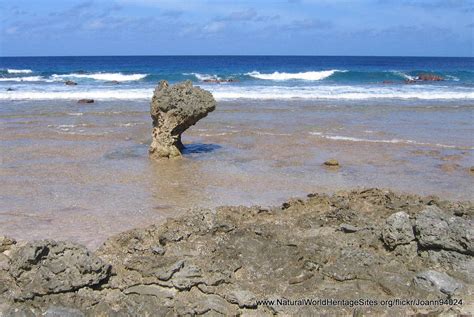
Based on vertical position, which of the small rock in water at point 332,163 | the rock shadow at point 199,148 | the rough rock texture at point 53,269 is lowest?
the rock shadow at point 199,148

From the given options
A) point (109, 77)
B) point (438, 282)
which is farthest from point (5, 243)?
point (109, 77)

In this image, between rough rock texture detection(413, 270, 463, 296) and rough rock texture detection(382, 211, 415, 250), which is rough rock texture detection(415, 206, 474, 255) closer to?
rough rock texture detection(382, 211, 415, 250)

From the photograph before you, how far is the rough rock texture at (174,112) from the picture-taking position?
12365 mm

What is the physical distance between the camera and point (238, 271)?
5098 mm

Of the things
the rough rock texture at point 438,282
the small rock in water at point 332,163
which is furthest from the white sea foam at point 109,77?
the rough rock texture at point 438,282

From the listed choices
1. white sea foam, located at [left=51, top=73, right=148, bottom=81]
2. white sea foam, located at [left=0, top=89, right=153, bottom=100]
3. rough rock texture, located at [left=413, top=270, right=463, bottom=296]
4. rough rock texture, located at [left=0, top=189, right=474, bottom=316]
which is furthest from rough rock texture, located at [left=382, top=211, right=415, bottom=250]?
white sea foam, located at [left=51, top=73, right=148, bottom=81]

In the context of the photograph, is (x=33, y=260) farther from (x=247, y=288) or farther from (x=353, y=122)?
(x=353, y=122)

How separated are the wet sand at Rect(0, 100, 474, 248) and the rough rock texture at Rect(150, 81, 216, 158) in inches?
20.4

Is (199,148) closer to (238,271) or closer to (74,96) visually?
(238,271)

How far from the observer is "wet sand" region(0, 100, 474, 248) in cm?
816

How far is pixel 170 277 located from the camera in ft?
16.2

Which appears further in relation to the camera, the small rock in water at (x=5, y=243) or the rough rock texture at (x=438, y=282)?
the small rock in water at (x=5, y=243)

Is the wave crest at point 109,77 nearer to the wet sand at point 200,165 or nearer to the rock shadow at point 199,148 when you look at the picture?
the wet sand at point 200,165

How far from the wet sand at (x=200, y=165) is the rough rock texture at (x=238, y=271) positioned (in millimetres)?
1702
